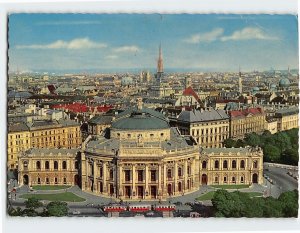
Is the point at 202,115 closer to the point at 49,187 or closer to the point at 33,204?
the point at 49,187

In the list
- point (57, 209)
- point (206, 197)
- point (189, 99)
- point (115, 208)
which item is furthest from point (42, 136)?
point (206, 197)

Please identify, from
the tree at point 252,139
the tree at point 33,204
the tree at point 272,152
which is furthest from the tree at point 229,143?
the tree at point 33,204

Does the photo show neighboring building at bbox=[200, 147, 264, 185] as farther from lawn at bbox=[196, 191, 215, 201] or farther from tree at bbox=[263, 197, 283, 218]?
tree at bbox=[263, 197, 283, 218]

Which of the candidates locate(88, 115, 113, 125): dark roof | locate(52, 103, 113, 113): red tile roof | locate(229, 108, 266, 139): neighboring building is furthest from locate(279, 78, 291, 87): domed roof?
locate(88, 115, 113, 125): dark roof

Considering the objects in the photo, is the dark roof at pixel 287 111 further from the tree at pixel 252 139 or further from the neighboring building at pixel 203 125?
the neighboring building at pixel 203 125

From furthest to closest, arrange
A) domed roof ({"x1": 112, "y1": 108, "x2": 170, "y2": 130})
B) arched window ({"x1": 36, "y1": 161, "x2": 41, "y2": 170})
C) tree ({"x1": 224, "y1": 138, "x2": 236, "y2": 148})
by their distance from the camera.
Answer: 1. tree ({"x1": 224, "y1": 138, "x2": 236, "y2": 148})
2. arched window ({"x1": 36, "y1": 161, "x2": 41, "y2": 170})
3. domed roof ({"x1": 112, "y1": 108, "x2": 170, "y2": 130})

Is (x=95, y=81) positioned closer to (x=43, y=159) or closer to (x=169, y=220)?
(x=43, y=159)
